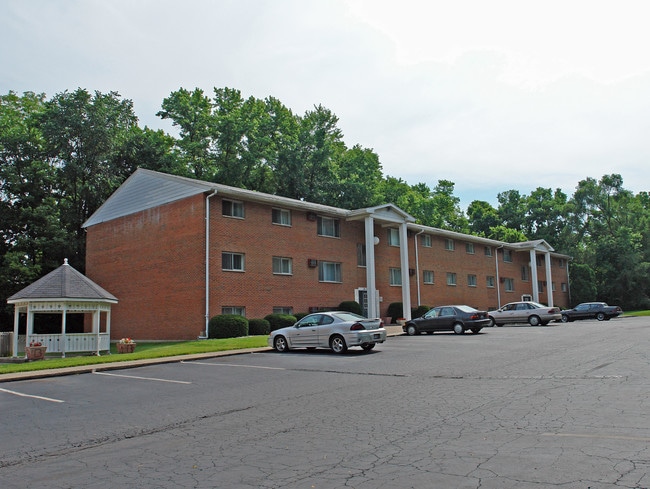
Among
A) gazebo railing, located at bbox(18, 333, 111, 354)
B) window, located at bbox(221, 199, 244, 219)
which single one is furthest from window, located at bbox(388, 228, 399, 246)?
gazebo railing, located at bbox(18, 333, 111, 354)

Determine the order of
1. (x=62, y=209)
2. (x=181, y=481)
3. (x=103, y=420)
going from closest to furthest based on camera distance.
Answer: (x=181, y=481) → (x=103, y=420) → (x=62, y=209)

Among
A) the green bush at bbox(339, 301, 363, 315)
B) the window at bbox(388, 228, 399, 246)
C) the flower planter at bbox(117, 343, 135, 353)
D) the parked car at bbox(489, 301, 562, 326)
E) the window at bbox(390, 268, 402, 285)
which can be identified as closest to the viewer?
the flower planter at bbox(117, 343, 135, 353)

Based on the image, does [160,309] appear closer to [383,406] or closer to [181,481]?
[383,406]

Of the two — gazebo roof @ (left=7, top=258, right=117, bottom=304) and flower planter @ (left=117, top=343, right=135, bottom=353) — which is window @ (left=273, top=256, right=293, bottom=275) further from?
flower planter @ (left=117, top=343, right=135, bottom=353)

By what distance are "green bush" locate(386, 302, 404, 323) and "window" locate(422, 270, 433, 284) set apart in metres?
4.98

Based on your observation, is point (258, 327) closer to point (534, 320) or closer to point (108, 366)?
point (108, 366)

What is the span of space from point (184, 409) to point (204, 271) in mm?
16691

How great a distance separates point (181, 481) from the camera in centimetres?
542

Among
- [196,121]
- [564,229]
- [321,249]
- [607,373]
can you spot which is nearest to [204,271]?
[321,249]

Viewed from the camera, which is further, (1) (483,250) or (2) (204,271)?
(1) (483,250)

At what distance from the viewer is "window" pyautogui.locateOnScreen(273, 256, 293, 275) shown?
29.2 m

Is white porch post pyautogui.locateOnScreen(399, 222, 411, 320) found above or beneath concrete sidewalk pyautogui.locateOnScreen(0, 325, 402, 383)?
above

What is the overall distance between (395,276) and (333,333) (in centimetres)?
2004

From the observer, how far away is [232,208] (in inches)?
1086
